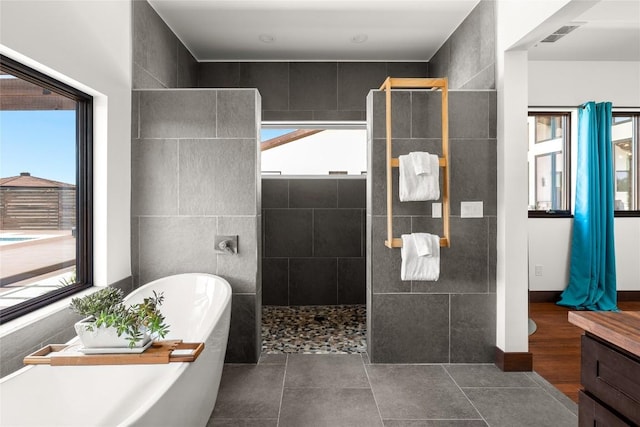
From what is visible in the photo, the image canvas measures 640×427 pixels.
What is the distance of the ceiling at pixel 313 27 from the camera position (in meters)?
3.03

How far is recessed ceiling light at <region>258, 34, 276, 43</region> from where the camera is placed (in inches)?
139

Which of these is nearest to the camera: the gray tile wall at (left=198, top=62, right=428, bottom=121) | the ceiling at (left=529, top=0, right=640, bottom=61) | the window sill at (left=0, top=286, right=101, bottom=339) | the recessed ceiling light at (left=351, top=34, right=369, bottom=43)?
the window sill at (left=0, top=286, right=101, bottom=339)

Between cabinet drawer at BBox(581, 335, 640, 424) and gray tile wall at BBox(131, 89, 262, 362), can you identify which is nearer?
cabinet drawer at BBox(581, 335, 640, 424)

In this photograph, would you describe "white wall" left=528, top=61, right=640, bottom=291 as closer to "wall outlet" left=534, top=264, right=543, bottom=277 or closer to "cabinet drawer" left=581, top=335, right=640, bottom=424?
"wall outlet" left=534, top=264, right=543, bottom=277

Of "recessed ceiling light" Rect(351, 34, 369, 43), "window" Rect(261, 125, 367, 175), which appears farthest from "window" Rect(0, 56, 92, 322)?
"recessed ceiling light" Rect(351, 34, 369, 43)

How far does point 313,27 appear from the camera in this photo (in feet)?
11.1

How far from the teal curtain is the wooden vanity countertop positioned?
141 inches

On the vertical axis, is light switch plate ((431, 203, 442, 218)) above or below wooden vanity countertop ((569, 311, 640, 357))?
above

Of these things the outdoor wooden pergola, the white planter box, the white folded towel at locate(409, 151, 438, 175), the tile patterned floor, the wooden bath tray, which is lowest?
the tile patterned floor

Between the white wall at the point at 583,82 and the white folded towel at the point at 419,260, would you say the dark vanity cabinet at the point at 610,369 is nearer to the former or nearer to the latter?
the white folded towel at the point at 419,260

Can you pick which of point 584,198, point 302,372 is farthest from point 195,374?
point 584,198

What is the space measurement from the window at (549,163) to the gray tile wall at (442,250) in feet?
7.34

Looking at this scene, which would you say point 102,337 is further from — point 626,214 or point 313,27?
point 626,214

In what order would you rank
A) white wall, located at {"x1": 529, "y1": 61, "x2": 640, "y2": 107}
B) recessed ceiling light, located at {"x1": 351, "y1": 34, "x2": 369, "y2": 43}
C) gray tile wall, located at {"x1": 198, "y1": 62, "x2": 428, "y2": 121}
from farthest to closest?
white wall, located at {"x1": 529, "y1": 61, "x2": 640, "y2": 107} < gray tile wall, located at {"x1": 198, "y1": 62, "x2": 428, "y2": 121} < recessed ceiling light, located at {"x1": 351, "y1": 34, "x2": 369, "y2": 43}
